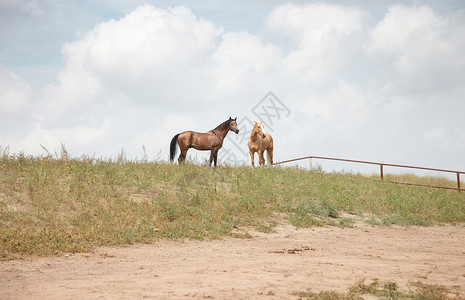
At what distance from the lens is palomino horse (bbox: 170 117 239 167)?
1886cm

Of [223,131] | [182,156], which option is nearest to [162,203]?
[182,156]

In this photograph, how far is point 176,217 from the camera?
11.9m

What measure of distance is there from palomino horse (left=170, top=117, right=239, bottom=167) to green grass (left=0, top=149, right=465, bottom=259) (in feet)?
7.11

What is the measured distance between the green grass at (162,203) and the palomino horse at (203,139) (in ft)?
7.11

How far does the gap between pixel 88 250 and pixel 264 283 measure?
4.50 metres

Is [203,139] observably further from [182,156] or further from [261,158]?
[261,158]

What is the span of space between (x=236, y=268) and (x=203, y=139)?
11829 millimetres

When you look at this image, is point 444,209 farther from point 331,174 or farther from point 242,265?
point 242,265

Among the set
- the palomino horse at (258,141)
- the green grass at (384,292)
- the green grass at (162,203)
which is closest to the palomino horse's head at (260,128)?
the palomino horse at (258,141)

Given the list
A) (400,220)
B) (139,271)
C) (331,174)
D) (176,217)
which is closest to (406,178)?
(331,174)

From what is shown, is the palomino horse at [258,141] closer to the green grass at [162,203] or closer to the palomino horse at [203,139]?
the palomino horse at [203,139]

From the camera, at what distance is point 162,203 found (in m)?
12.3

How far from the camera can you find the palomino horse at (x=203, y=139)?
742 inches

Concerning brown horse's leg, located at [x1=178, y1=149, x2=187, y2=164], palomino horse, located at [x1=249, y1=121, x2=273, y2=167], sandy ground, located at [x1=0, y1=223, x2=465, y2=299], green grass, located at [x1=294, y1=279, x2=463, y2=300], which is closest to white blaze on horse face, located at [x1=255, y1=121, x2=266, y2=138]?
palomino horse, located at [x1=249, y1=121, x2=273, y2=167]
